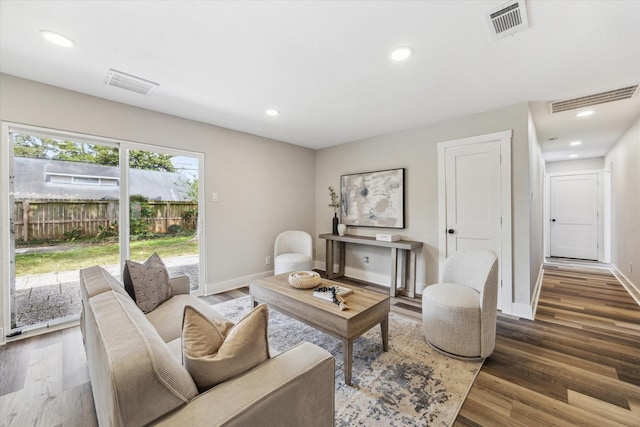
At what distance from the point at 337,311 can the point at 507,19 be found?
230 centimetres

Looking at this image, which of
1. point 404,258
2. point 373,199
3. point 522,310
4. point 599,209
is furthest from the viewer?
point 599,209

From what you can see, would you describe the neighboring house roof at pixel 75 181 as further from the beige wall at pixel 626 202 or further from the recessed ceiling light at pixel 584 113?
the beige wall at pixel 626 202

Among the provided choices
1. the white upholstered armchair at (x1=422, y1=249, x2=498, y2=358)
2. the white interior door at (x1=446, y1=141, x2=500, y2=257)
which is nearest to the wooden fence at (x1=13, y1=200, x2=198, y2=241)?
the white upholstered armchair at (x1=422, y1=249, x2=498, y2=358)

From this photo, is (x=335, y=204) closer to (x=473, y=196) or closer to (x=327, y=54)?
(x=473, y=196)

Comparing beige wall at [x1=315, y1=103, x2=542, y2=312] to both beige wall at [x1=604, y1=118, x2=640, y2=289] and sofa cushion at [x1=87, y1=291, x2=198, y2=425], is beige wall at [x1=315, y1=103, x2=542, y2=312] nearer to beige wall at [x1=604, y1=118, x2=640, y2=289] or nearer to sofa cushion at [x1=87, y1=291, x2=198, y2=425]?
beige wall at [x1=604, y1=118, x2=640, y2=289]

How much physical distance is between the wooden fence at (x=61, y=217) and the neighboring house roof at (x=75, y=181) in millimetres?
72

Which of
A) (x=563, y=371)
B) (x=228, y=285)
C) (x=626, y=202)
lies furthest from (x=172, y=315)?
(x=626, y=202)

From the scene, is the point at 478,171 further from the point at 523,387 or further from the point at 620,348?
the point at 523,387

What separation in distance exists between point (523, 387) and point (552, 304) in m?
2.20

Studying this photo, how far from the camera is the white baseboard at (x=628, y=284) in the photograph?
3.44 m

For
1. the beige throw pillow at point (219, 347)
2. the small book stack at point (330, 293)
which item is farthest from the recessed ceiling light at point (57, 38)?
the small book stack at point (330, 293)

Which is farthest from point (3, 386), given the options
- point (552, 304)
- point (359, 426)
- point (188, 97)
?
point (552, 304)

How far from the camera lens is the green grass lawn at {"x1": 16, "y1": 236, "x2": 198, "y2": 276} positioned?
103 inches

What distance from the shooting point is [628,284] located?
12.9 ft
